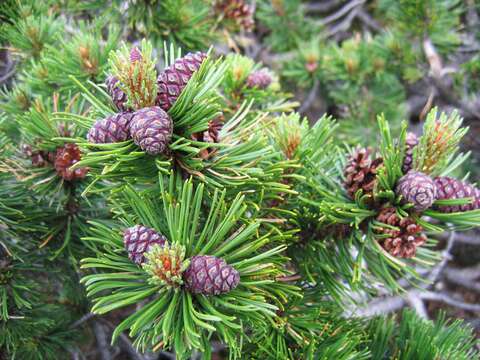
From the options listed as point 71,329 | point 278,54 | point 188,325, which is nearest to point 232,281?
point 188,325

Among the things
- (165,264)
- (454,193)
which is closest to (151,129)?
(165,264)

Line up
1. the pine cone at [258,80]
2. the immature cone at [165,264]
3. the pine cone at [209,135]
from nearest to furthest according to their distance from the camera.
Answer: the immature cone at [165,264] → the pine cone at [209,135] → the pine cone at [258,80]

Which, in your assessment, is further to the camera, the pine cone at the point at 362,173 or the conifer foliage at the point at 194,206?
the pine cone at the point at 362,173

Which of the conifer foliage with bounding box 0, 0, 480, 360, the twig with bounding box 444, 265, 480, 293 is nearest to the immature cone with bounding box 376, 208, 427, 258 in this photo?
the conifer foliage with bounding box 0, 0, 480, 360

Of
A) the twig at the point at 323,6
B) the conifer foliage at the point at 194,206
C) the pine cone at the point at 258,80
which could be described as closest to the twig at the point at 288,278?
the conifer foliage at the point at 194,206

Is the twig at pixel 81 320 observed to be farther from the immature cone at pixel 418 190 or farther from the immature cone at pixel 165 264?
the immature cone at pixel 418 190

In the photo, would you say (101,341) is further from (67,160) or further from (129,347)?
(67,160)

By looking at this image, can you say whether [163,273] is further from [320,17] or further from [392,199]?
[320,17]

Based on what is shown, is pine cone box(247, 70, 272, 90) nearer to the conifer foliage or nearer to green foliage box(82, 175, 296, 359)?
the conifer foliage
